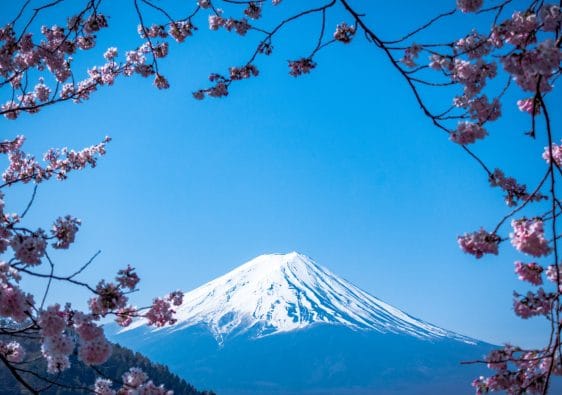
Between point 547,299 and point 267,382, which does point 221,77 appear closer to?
point 547,299

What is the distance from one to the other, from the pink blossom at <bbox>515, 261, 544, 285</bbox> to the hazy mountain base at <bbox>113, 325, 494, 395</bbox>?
161 metres

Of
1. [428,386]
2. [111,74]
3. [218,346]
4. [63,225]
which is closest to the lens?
[63,225]

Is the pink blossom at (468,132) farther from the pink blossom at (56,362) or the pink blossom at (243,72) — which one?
the pink blossom at (56,362)

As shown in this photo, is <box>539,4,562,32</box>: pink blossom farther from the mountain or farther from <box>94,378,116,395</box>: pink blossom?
the mountain

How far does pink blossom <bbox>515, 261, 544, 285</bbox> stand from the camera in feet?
10.8

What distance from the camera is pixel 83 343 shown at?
10.5ft

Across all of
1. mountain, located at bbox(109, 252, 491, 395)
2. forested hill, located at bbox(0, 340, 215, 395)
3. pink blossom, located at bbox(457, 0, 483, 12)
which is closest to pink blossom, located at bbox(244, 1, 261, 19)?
pink blossom, located at bbox(457, 0, 483, 12)

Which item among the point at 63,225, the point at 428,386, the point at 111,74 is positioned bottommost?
the point at 63,225

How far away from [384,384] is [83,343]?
7182 inches

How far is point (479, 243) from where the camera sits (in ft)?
11.1

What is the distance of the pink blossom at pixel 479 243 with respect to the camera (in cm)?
331

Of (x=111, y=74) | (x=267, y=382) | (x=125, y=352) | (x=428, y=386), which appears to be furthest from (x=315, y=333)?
(x=111, y=74)

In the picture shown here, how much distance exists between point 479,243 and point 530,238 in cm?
49

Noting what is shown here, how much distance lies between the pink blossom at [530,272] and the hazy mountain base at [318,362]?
530 feet
